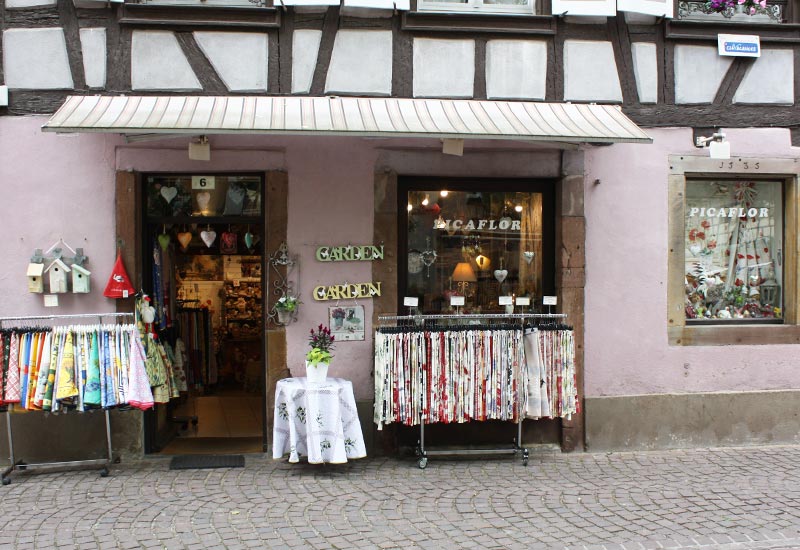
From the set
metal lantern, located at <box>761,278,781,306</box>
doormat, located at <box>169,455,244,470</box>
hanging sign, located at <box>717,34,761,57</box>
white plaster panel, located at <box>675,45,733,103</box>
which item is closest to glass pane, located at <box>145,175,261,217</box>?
doormat, located at <box>169,455,244,470</box>

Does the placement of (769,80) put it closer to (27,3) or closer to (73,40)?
(73,40)

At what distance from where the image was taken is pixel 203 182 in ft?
21.4

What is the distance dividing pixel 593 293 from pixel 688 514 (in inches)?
88.7

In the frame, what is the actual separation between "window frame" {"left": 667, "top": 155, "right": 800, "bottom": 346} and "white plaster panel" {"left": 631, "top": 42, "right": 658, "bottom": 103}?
63cm

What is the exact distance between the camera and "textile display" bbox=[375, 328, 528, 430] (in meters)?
6.04

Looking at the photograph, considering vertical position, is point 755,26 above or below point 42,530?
above

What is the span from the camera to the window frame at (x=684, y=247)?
6.86 metres

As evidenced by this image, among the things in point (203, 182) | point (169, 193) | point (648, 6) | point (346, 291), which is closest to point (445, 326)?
point (346, 291)

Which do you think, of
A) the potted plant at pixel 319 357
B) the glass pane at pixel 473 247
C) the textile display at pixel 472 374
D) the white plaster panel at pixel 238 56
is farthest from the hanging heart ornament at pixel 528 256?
the white plaster panel at pixel 238 56

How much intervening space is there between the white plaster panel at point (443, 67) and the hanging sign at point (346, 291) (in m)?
1.76

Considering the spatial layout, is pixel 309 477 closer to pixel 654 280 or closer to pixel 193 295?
pixel 654 280

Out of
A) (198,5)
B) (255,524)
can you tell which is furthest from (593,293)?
(198,5)

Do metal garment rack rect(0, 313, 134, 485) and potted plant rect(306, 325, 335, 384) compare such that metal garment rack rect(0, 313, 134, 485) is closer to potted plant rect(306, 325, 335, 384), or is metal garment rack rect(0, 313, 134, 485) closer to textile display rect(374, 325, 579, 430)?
potted plant rect(306, 325, 335, 384)

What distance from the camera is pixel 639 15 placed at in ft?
21.8
